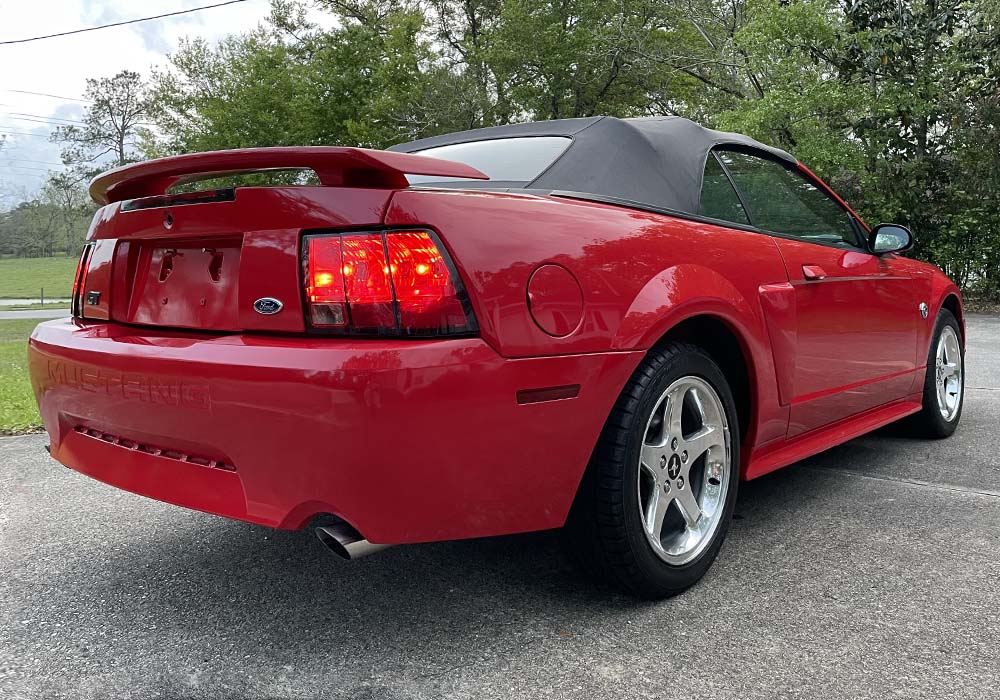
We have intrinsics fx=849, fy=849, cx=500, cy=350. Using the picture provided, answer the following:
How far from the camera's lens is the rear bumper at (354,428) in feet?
5.98

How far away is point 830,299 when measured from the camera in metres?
3.18

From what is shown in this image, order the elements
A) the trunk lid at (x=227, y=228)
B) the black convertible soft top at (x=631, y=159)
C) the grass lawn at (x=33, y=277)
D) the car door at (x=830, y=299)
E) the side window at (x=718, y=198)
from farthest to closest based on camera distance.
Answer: the grass lawn at (x=33, y=277)
the car door at (x=830, y=299)
the side window at (x=718, y=198)
the black convertible soft top at (x=631, y=159)
the trunk lid at (x=227, y=228)

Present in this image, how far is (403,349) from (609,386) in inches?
23.6

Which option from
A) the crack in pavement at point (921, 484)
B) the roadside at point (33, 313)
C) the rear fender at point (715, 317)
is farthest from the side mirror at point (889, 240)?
the roadside at point (33, 313)

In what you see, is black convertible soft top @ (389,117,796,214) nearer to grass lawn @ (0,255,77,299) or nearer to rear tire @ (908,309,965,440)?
rear tire @ (908,309,965,440)

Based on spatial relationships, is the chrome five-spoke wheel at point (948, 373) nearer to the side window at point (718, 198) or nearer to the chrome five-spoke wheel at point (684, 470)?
the side window at point (718, 198)

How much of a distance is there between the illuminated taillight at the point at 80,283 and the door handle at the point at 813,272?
94.5 inches

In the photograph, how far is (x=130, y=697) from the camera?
190 centimetres

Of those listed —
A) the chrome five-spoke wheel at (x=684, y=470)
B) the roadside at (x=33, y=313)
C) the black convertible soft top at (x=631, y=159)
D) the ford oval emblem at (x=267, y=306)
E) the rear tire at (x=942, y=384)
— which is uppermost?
the black convertible soft top at (x=631, y=159)

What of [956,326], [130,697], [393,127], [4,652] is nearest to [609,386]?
[130,697]

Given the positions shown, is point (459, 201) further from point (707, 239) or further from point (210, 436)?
point (707, 239)

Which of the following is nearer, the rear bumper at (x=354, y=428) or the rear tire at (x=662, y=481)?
the rear bumper at (x=354, y=428)

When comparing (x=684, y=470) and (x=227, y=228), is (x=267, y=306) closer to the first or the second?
(x=227, y=228)

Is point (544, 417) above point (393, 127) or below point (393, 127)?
below
